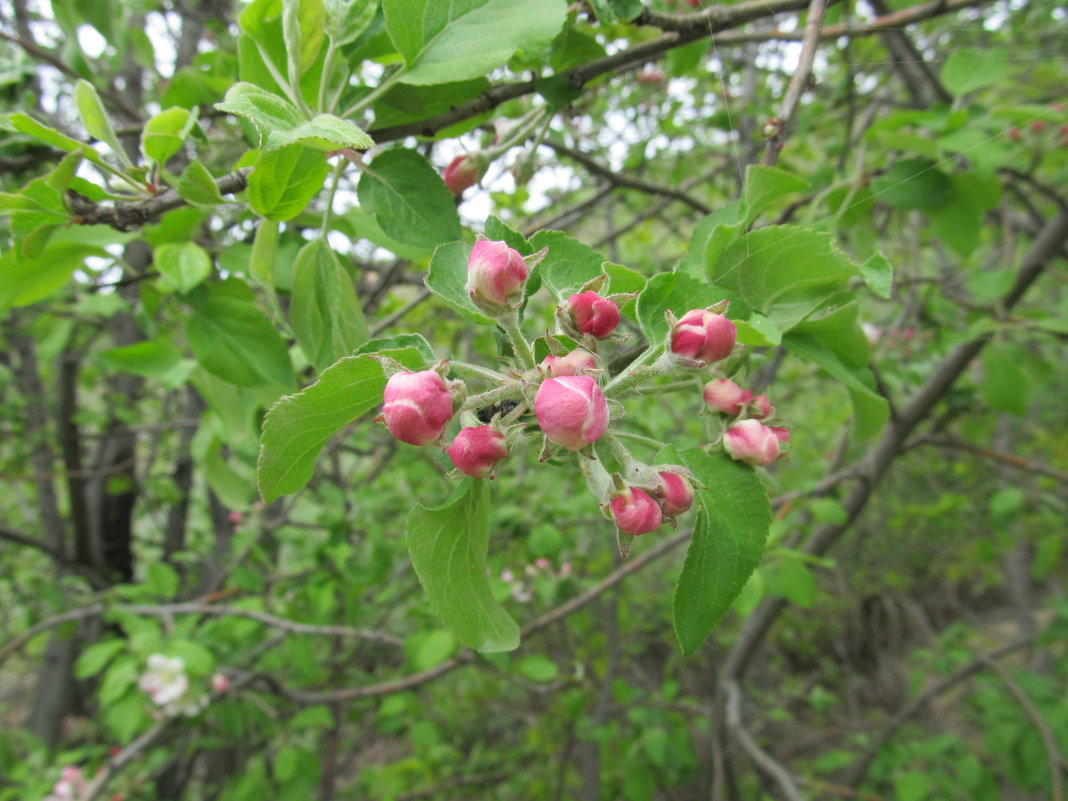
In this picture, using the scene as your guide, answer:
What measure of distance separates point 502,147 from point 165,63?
325cm

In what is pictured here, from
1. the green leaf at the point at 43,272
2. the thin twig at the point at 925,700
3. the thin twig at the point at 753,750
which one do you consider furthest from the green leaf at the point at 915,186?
the thin twig at the point at 925,700

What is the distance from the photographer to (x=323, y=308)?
0.71 metres

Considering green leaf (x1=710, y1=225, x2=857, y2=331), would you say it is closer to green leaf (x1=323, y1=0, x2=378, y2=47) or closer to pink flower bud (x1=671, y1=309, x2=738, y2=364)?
pink flower bud (x1=671, y1=309, x2=738, y2=364)

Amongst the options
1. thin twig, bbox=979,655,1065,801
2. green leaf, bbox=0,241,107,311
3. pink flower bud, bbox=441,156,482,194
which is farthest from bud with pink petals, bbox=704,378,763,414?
thin twig, bbox=979,655,1065,801

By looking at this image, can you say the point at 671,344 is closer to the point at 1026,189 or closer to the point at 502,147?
the point at 502,147

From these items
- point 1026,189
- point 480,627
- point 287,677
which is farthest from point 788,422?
point 1026,189

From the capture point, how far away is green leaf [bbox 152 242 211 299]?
80 cm

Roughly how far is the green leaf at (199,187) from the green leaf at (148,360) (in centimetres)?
60

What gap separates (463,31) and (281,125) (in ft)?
0.89

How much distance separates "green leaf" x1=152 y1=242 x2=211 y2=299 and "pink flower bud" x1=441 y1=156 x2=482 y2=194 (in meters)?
0.33

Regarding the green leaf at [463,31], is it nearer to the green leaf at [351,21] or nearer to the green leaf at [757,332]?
the green leaf at [351,21]

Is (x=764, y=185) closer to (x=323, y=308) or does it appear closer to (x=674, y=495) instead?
(x=674, y=495)

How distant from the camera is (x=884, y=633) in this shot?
487 centimetres

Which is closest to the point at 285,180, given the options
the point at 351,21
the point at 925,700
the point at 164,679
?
the point at 351,21
